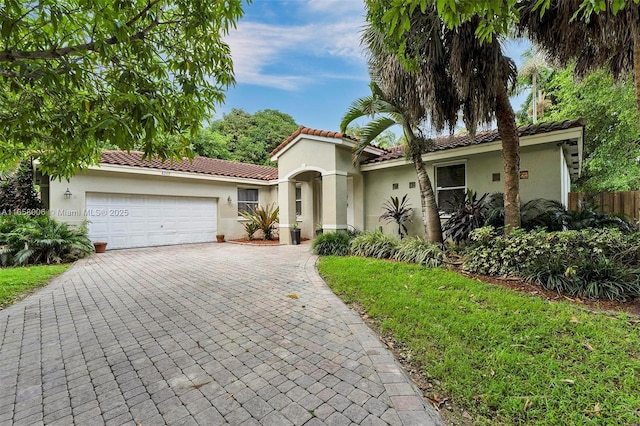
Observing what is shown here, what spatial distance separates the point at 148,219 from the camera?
12258 millimetres

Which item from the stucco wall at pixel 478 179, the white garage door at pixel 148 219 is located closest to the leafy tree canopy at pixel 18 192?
the white garage door at pixel 148 219

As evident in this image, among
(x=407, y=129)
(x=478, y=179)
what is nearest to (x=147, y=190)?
(x=407, y=129)

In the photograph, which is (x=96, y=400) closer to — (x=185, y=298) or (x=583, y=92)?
(x=185, y=298)

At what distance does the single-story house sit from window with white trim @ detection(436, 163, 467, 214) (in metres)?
0.03

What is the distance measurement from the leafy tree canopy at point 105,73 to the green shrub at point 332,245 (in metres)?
5.80

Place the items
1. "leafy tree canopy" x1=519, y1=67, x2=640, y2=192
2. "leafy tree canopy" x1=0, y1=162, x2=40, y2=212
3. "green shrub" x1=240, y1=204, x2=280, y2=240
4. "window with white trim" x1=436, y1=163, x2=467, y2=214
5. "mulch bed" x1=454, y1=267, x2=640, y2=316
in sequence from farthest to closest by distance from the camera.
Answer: "green shrub" x1=240, y1=204, x2=280, y2=240 < "leafy tree canopy" x1=519, y1=67, x2=640, y2=192 < "leafy tree canopy" x1=0, y1=162, x2=40, y2=212 < "window with white trim" x1=436, y1=163, x2=467, y2=214 < "mulch bed" x1=454, y1=267, x2=640, y2=316

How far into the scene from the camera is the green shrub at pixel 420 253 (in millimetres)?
6664

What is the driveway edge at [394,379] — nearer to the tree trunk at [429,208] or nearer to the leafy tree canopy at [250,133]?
the tree trunk at [429,208]

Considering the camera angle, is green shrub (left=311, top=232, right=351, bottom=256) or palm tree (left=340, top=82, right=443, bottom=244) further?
green shrub (left=311, top=232, right=351, bottom=256)

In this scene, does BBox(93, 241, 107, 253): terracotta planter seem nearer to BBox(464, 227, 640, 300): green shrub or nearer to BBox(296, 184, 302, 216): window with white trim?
BBox(296, 184, 302, 216): window with white trim

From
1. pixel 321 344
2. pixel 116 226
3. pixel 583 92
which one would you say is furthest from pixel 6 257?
pixel 583 92

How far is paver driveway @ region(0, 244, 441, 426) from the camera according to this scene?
231cm

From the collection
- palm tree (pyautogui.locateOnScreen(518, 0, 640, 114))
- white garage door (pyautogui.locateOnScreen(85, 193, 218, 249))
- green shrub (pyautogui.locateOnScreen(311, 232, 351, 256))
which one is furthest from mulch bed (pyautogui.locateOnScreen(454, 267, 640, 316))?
white garage door (pyautogui.locateOnScreen(85, 193, 218, 249))

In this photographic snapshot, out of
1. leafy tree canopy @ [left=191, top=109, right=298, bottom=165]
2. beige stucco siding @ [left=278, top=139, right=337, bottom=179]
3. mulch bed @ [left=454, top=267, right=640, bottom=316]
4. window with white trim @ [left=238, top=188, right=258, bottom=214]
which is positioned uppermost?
leafy tree canopy @ [left=191, top=109, right=298, bottom=165]
